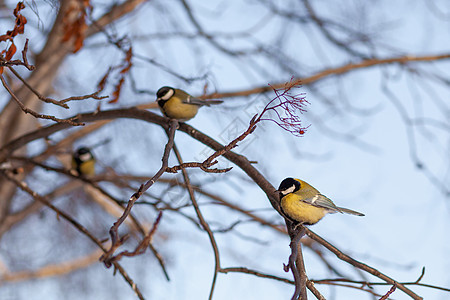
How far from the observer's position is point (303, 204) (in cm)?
140

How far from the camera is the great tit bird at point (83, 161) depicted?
3209mm

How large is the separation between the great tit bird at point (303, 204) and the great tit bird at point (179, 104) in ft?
1.80

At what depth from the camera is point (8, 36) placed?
1.28 meters

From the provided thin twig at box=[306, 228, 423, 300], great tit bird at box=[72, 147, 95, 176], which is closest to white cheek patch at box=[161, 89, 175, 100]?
thin twig at box=[306, 228, 423, 300]

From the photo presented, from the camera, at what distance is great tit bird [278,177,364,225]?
4.54ft

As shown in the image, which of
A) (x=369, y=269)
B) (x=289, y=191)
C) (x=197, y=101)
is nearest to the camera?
(x=369, y=269)

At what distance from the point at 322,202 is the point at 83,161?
2186 millimetres

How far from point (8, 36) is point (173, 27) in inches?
90.4

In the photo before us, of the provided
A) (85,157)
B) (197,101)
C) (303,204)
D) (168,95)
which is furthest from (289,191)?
(85,157)

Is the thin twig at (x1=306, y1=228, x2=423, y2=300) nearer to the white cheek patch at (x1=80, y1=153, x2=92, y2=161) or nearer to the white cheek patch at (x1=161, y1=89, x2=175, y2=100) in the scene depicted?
the white cheek patch at (x1=161, y1=89, x2=175, y2=100)

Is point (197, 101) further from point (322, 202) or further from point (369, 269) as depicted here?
point (369, 269)

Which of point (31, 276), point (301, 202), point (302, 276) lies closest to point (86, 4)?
point (301, 202)

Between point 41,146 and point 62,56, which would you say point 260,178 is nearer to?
point 62,56

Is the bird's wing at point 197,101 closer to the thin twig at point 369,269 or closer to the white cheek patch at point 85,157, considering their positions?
the thin twig at point 369,269
